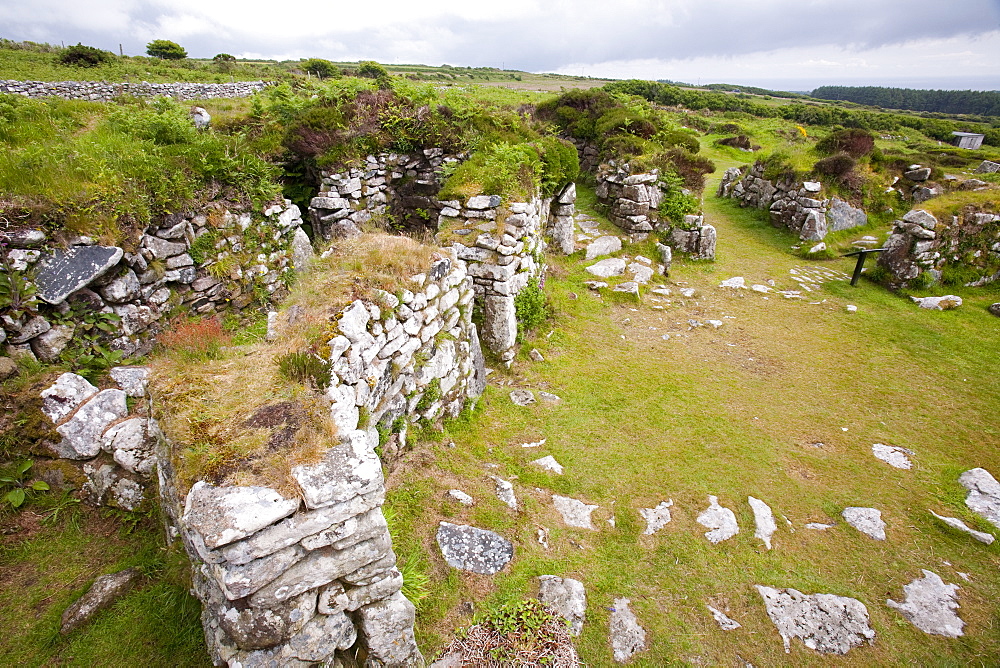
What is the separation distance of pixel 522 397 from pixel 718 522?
12.7ft

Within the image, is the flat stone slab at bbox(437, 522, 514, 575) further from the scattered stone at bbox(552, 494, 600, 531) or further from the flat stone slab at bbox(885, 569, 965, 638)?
the flat stone slab at bbox(885, 569, 965, 638)

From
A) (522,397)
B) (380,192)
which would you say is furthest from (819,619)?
(380,192)

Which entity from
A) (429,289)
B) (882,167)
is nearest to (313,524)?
(429,289)

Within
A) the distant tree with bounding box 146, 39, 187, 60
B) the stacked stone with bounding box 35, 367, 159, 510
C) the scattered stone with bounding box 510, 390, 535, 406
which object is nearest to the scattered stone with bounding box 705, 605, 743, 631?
the scattered stone with bounding box 510, 390, 535, 406

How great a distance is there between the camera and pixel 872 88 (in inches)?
4171

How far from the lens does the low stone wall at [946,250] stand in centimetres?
1360

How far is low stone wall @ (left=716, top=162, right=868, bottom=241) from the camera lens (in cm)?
1659

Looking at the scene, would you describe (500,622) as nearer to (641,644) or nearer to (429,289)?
(641,644)

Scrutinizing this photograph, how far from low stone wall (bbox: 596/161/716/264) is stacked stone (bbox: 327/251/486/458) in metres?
9.32

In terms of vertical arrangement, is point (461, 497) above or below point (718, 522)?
above

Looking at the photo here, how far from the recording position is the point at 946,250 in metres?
13.8

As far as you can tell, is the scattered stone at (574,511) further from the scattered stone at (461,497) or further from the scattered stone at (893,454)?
the scattered stone at (893,454)

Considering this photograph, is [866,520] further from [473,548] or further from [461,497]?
[461,497]

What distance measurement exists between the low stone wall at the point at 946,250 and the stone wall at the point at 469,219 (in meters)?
10.1
